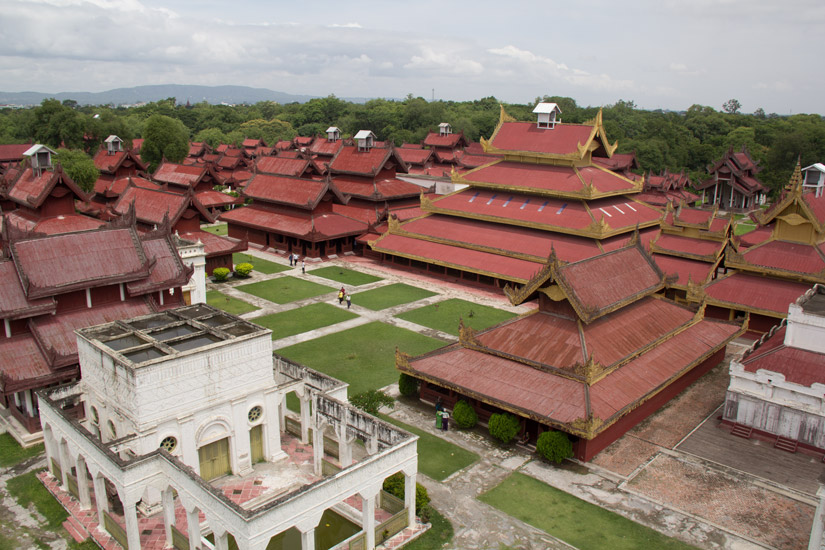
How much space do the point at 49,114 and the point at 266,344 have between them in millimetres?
71945

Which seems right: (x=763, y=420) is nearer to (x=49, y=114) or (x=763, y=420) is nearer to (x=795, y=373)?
(x=795, y=373)

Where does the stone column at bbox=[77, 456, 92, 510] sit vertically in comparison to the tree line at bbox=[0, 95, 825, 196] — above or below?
below

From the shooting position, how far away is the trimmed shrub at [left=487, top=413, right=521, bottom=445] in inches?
787

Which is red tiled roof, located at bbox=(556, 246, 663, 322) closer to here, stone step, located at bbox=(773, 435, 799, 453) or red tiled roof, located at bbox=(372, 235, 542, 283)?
stone step, located at bbox=(773, 435, 799, 453)

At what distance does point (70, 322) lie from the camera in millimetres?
21953

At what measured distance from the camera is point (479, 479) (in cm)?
1869

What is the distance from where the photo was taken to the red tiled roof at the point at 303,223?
45.5 meters

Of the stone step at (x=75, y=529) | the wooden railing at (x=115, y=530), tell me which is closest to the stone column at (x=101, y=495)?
the wooden railing at (x=115, y=530)

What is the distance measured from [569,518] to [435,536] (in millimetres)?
3737

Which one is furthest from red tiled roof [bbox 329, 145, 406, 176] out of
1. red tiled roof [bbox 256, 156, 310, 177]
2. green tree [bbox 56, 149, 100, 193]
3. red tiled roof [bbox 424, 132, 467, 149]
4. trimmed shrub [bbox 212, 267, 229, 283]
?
red tiled roof [bbox 424, 132, 467, 149]

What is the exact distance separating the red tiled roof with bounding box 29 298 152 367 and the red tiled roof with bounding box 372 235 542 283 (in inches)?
805

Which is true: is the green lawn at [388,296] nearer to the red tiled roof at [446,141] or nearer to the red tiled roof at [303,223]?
the red tiled roof at [303,223]

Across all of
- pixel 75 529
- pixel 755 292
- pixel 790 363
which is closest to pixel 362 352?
pixel 75 529

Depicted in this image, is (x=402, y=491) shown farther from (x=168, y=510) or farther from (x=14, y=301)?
(x=14, y=301)
